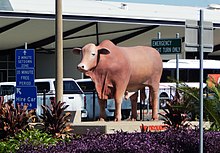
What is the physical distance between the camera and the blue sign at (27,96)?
15.1m

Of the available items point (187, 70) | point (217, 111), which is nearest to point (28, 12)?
point (187, 70)

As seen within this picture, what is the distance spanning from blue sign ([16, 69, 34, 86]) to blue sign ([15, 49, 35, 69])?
0.11 meters

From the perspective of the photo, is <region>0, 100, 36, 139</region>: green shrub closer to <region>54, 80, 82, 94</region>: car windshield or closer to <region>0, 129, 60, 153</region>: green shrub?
<region>0, 129, 60, 153</region>: green shrub

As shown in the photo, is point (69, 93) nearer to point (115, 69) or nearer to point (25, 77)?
point (115, 69)

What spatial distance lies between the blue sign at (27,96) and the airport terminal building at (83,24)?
17303 millimetres

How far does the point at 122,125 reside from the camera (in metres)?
15.2

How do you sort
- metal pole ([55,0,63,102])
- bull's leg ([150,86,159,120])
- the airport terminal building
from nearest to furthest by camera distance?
metal pole ([55,0,63,102])
bull's leg ([150,86,159,120])
the airport terminal building

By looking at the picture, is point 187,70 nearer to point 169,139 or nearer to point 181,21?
point 181,21

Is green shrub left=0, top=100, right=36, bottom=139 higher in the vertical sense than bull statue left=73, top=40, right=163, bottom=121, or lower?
lower

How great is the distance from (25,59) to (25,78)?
48 centimetres

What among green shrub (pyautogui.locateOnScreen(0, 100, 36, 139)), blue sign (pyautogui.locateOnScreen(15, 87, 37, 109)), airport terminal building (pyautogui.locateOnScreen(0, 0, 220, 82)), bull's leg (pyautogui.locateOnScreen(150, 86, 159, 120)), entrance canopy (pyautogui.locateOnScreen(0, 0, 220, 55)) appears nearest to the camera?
green shrub (pyautogui.locateOnScreen(0, 100, 36, 139))

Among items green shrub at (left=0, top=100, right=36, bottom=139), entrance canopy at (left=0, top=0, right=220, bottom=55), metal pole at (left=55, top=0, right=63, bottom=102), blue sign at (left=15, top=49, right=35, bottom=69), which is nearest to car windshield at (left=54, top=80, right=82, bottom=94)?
entrance canopy at (left=0, top=0, right=220, bottom=55)

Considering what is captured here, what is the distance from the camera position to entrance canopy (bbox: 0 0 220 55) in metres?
35.7

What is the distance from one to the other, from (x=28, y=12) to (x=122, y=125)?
20.8m
